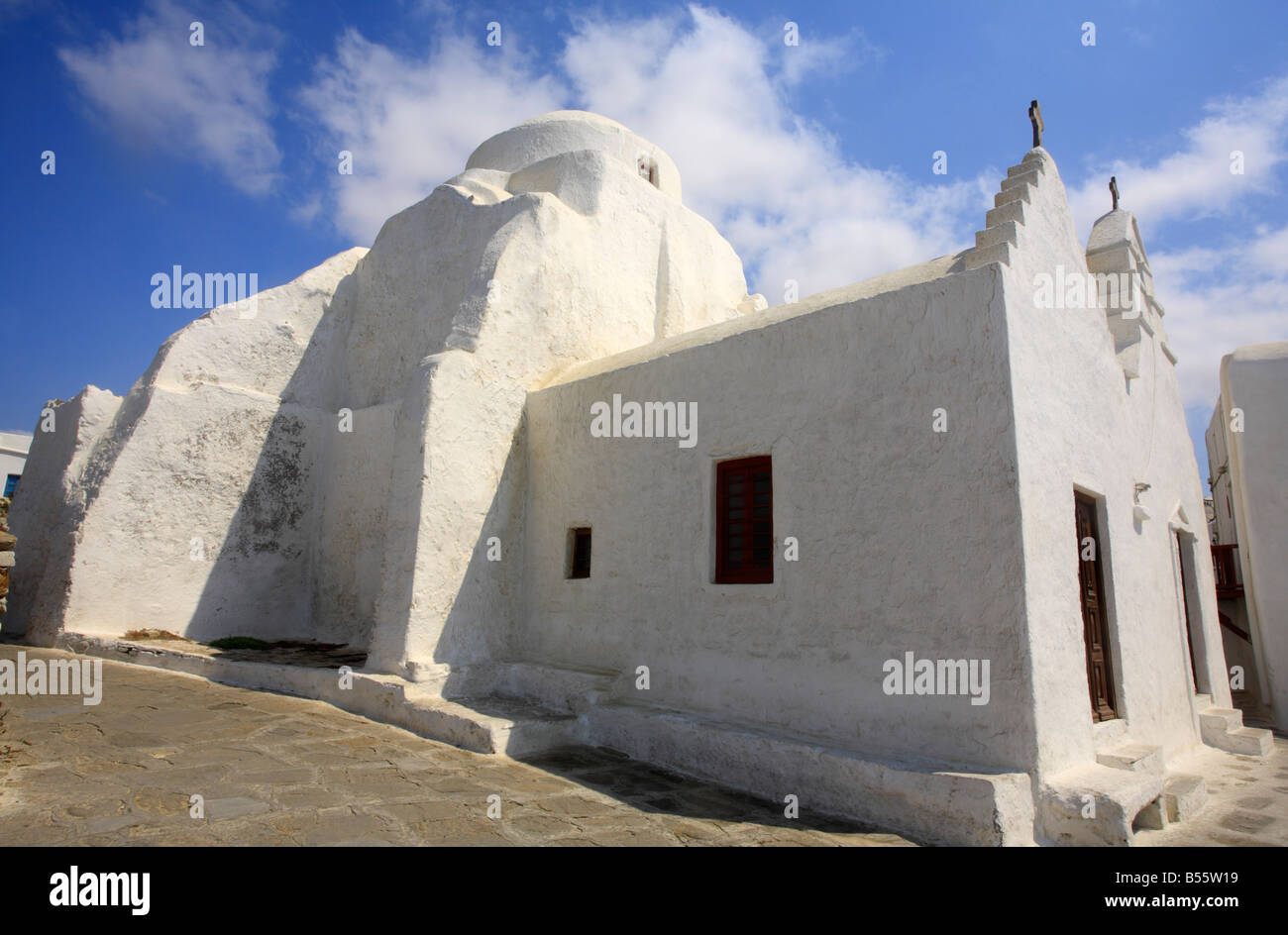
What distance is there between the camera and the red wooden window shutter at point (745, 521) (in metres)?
5.64

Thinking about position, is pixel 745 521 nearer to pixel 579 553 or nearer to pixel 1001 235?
pixel 579 553

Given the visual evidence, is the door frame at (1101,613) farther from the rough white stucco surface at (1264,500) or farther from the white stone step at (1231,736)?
the rough white stucco surface at (1264,500)

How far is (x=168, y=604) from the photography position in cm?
902

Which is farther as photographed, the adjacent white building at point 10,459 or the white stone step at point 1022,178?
the adjacent white building at point 10,459

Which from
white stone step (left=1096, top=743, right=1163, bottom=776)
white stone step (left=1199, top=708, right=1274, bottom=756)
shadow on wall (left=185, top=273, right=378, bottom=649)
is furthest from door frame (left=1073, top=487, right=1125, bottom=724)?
shadow on wall (left=185, top=273, right=378, bottom=649)

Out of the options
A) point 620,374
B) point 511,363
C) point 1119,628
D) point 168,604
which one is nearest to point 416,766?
point 620,374

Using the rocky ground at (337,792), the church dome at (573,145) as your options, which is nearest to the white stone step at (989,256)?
the rocky ground at (337,792)

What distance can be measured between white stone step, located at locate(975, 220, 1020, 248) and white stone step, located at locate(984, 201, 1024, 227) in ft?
0.30

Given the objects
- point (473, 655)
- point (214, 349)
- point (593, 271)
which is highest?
point (593, 271)

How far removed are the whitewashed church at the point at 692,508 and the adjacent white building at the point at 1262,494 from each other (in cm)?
191

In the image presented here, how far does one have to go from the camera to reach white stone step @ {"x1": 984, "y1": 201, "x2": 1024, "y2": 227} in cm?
516
